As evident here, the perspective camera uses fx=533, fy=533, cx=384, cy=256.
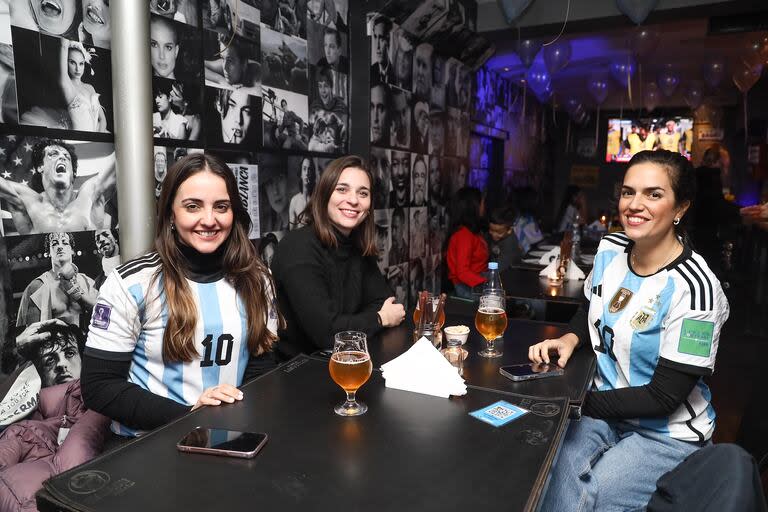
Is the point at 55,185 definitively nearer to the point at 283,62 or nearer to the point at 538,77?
the point at 283,62

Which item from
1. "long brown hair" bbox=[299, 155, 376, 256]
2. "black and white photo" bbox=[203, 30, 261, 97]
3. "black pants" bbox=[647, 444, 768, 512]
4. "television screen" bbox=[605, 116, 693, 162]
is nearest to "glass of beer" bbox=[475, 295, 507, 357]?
"black pants" bbox=[647, 444, 768, 512]

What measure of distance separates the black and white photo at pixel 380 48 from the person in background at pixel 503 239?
158cm

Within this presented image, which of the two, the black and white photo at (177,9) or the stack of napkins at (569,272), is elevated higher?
the black and white photo at (177,9)

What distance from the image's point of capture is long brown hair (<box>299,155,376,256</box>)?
2.33 meters

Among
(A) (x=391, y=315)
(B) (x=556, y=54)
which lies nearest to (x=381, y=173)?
(A) (x=391, y=315)

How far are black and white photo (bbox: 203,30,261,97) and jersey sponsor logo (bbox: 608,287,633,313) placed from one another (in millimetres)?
2099

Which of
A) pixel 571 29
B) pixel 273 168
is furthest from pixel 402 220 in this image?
pixel 571 29

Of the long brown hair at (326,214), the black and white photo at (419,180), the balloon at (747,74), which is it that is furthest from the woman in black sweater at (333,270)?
the balloon at (747,74)

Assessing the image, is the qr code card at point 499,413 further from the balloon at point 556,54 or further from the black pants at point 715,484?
the balloon at point 556,54

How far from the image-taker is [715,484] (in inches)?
42.9

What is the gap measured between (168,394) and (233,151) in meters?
1.50

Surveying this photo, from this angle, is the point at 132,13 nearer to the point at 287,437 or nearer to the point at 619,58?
the point at 287,437

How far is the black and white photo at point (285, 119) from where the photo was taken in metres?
3.06

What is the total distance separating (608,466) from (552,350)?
407 millimetres
